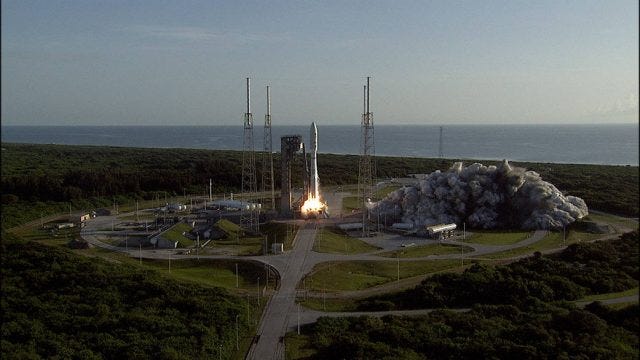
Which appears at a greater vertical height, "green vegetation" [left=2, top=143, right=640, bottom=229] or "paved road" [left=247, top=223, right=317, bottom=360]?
"green vegetation" [left=2, top=143, right=640, bottom=229]

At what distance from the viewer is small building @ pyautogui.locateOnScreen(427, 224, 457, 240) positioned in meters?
41.1

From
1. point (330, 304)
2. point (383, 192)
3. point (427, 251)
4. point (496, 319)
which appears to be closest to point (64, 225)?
point (330, 304)

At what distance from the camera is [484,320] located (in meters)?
22.5

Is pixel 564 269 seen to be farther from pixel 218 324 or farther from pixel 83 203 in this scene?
pixel 83 203

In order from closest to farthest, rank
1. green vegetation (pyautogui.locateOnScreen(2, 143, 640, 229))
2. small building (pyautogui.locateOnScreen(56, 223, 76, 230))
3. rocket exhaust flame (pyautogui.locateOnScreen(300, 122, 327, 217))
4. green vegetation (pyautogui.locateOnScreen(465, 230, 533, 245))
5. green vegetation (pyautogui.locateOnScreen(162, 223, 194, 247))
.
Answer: green vegetation (pyautogui.locateOnScreen(465, 230, 533, 245)) → green vegetation (pyautogui.locateOnScreen(162, 223, 194, 247)) → small building (pyautogui.locateOnScreen(56, 223, 76, 230)) → rocket exhaust flame (pyautogui.locateOnScreen(300, 122, 327, 217)) → green vegetation (pyautogui.locateOnScreen(2, 143, 640, 229))

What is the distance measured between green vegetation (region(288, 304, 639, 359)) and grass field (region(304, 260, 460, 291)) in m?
6.21

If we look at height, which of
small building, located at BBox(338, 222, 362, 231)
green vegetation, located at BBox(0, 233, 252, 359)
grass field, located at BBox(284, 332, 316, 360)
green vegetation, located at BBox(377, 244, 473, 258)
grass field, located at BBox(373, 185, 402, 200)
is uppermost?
grass field, located at BBox(373, 185, 402, 200)

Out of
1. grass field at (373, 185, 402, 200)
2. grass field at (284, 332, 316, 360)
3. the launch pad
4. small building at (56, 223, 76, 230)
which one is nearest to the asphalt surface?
grass field at (284, 332, 316, 360)

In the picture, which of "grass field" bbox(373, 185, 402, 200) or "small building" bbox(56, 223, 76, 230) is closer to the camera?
"small building" bbox(56, 223, 76, 230)

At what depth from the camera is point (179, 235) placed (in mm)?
41438

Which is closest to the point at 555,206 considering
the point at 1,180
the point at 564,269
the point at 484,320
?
the point at 564,269

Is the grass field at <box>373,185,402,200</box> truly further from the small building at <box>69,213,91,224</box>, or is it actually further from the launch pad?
the small building at <box>69,213,91,224</box>

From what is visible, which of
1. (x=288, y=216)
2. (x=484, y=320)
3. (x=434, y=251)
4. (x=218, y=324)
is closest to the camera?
(x=484, y=320)

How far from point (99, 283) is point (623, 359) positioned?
26.0m
